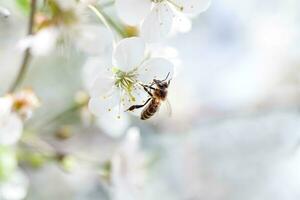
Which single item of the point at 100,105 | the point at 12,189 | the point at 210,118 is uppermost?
the point at 210,118

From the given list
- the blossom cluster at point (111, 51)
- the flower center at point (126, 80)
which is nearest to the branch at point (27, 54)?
the blossom cluster at point (111, 51)

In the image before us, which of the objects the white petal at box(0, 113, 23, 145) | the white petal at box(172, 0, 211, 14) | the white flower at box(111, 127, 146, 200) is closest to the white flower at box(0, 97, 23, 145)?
the white petal at box(0, 113, 23, 145)

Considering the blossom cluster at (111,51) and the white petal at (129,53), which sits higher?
the blossom cluster at (111,51)

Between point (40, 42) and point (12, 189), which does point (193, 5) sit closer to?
point (40, 42)

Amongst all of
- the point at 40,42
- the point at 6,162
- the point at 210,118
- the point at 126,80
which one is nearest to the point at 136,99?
the point at 126,80

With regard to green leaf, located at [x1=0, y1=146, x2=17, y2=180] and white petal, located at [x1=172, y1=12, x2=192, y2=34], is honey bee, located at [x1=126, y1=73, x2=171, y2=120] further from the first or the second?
green leaf, located at [x1=0, y1=146, x2=17, y2=180]

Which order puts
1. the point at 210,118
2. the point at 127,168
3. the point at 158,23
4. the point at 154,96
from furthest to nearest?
the point at 210,118, the point at 127,168, the point at 154,96, the point at 158,23

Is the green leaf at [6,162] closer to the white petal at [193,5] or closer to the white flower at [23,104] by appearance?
the white flower at [23,104]
